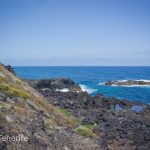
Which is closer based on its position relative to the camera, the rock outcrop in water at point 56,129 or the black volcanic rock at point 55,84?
the rock outcrop in water at point 56,129

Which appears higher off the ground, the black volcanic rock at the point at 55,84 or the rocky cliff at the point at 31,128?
the rocky cliff at the point at 31,128

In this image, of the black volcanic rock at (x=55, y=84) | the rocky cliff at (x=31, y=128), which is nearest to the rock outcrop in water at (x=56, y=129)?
the rocky cliff at (x=31, y=128)

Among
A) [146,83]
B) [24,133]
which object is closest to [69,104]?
[24,133]

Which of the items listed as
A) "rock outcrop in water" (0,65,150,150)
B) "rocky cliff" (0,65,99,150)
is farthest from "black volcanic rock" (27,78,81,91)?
"rocky cliff" (0,65,99,150)

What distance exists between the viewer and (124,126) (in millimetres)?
37375

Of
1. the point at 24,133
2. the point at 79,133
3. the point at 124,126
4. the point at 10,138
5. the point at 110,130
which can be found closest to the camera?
the point at 10,138

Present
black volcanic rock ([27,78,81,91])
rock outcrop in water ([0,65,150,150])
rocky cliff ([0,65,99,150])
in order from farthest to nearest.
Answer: black volcanic rock ([27,78,81,91]) → rock outcrop in water ([0,65,150,150]) → rocky cliff ([0,65,99,150])

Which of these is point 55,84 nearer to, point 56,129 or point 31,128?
point 56,129

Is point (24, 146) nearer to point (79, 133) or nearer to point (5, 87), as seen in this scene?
point (79, 133)

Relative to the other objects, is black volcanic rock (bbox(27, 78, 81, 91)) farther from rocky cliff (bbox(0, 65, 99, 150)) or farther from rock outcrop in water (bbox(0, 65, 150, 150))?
rocky cliff (bbox(0, 65, 99, 150))

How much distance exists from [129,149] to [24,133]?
11049 millimetres

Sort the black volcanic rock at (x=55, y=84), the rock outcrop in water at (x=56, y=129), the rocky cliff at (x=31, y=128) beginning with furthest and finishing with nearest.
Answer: the black volcanic rock at (x=55, y=84) < the rock outcrop in water at (x=56, y=129) < the rocky cliff at (x=31, y=128)

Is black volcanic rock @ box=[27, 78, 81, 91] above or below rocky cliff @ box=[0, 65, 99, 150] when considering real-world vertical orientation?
below

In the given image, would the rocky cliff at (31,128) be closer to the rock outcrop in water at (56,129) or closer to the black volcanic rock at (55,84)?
the rock outcrop in water at (56,129)
